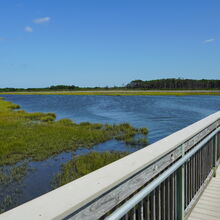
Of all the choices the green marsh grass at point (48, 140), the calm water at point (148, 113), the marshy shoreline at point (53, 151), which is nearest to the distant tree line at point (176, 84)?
the calm water at point (148, 113)

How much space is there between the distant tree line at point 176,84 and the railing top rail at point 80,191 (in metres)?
125

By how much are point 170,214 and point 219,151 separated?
10.5 feet

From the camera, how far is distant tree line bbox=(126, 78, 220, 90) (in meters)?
119

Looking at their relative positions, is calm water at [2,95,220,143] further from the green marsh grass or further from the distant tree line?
the distant tree line

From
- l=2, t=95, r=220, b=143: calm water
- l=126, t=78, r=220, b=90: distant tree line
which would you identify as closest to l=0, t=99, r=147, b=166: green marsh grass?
l=2, t=95, r=220, b=143: calm water

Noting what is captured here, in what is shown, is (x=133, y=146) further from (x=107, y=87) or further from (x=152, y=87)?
(x=107, y=87)

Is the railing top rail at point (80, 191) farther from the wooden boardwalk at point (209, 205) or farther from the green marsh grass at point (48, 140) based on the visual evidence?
the green marsh grass at point (48, 140)

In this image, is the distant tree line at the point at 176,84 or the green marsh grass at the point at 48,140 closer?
the green marsh grass at the point at 48,140

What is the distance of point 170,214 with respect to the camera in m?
2.67

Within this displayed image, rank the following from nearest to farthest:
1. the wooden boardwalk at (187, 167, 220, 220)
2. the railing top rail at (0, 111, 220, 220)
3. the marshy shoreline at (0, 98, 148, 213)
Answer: the railing top rail at (0, 111, 220, 220), the wooden boardwalk at (187, 167, 220, 220), the marshy shoreline at (0, 98, 148, 213)

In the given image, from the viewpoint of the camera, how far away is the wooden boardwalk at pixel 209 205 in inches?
126

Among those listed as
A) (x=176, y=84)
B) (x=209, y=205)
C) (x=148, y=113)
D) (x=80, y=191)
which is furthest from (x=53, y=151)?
(x=176, y=84)

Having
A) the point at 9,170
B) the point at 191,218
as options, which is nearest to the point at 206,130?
the point at 191,218

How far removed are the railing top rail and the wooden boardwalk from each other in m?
1.51
